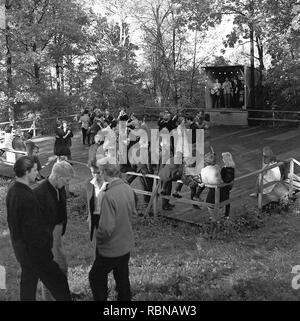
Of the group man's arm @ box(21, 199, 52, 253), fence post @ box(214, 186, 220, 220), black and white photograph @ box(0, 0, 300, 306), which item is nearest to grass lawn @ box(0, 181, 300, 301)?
black and white photograph @ box(0, 0, 300, 306)

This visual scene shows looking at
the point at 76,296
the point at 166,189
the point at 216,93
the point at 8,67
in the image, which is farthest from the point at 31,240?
the point at 216,93

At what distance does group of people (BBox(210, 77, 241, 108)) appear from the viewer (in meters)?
22.3

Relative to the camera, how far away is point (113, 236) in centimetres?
481

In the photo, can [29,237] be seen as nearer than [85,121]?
Yes

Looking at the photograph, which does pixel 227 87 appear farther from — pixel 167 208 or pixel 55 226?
pixel 55 226

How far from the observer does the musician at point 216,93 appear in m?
22.5

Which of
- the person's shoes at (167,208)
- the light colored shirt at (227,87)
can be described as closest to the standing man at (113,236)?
the person's shoes at (167,208)

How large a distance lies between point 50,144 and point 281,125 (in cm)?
1026

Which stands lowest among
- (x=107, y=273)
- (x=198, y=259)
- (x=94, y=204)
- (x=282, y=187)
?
(x=198, y=259)

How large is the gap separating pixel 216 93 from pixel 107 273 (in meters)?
18.6

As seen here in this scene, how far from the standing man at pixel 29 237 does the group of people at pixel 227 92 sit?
18448 mm

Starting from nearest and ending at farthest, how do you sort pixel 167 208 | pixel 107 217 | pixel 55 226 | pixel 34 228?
pixel 34 228, pixel 107 217, pixel 55 226, pixel 167 208

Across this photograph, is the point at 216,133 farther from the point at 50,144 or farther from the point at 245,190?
the point at 245,190

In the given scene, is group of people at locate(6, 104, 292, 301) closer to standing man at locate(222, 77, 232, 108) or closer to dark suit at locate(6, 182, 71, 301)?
dark suit at locate(6, 182, 71, 301)
